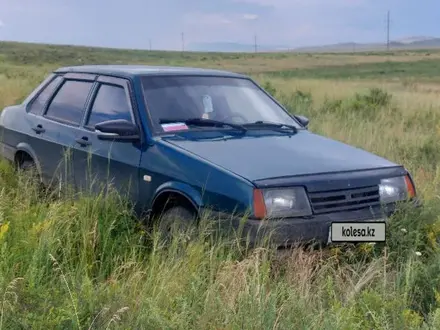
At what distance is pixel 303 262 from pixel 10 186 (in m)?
3.24

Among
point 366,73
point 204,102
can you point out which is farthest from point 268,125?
point 366,73

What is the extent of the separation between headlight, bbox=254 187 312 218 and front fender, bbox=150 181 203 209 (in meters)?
0.43

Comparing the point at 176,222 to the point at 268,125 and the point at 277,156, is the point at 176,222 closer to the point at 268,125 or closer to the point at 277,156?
the point at 277,156

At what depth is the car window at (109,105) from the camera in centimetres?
530

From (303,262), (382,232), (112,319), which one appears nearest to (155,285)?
(112,319)

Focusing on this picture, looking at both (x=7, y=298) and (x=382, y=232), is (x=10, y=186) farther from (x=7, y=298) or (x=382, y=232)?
(x=382, y=232)

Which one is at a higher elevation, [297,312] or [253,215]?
[253,215]

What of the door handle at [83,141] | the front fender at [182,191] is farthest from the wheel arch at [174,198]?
the door handle at [83,141]

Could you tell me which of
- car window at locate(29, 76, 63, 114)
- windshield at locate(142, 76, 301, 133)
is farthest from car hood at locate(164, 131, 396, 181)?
car window at locate(29, 76, 63, 114)

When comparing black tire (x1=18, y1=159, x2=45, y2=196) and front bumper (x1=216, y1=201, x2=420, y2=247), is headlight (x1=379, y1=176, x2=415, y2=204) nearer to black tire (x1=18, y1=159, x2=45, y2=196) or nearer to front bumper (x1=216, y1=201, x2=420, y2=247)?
front bumper (x1=216, y1=201, x2=420, y2=247)

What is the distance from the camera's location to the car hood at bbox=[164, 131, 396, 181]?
4.32m

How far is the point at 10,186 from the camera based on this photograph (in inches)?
237

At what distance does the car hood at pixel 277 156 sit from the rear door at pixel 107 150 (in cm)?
41

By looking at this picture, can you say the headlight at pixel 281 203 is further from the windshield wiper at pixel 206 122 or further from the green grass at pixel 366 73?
the green grass at pixel 366 73
